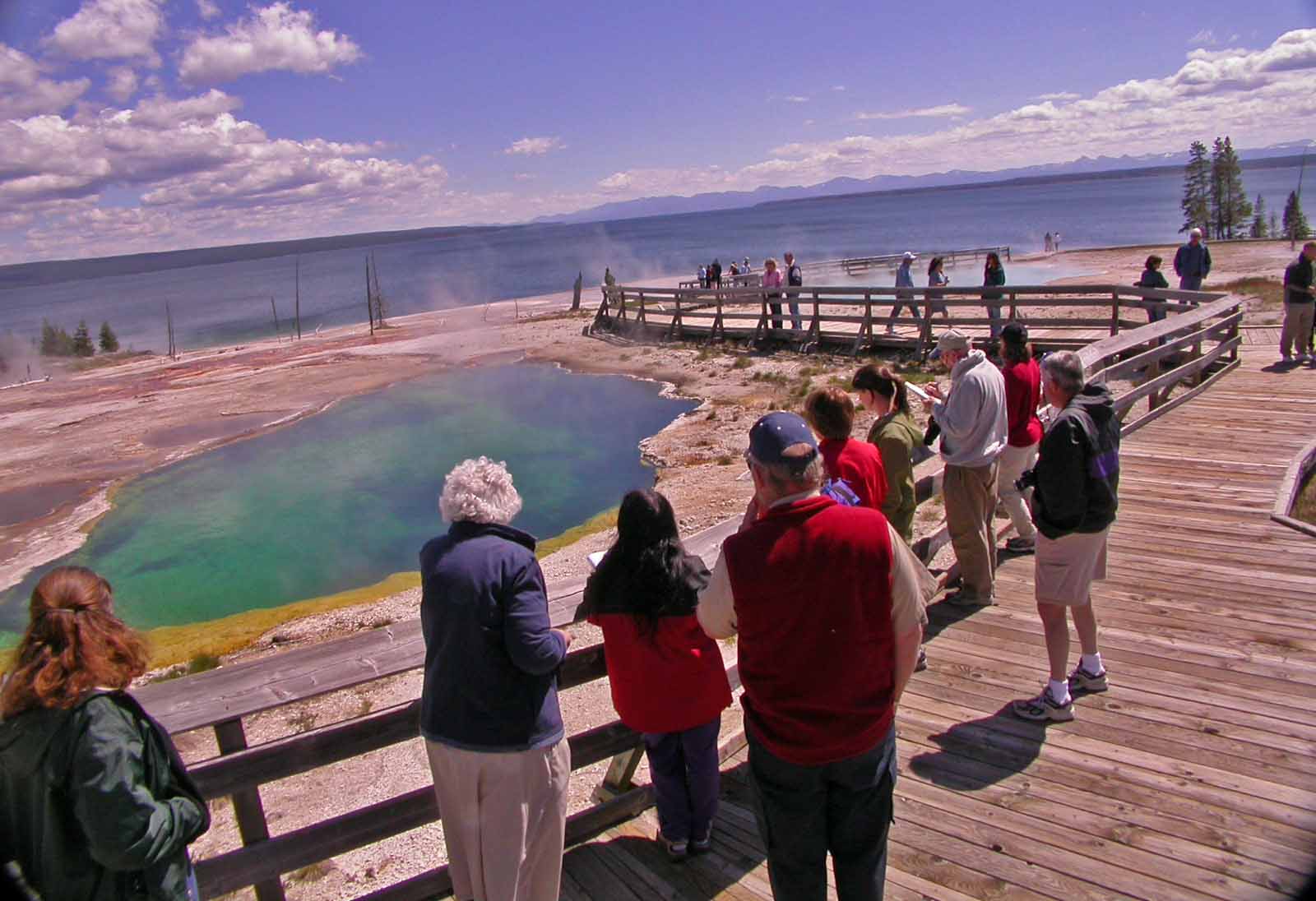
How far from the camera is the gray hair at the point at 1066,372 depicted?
13.1 feet

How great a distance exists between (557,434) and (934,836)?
1536 centimetres

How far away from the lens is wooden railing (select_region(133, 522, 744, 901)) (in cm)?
274

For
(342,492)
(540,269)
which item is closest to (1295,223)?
(342,492)

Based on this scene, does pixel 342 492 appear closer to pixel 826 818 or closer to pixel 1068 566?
pixel 1068 566

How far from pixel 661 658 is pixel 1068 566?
2040 mm

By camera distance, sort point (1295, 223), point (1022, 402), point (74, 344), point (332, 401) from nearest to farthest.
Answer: point (1022, 402), point (332, 401), point (74, 344), point (1295, 223)

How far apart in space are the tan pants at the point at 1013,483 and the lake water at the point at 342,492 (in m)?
7.98

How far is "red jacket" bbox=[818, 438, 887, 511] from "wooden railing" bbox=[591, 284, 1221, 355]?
11.3 meters

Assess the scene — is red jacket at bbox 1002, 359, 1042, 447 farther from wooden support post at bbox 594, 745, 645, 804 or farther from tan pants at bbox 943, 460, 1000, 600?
wooden support post at bbox 594, 745, 645, 804

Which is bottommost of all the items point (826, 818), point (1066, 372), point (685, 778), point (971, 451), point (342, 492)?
point (342, 492)

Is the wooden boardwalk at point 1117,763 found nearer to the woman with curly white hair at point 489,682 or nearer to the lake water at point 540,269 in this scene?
the woman with curly white hair at point 489,682

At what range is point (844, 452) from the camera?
3.67 metres

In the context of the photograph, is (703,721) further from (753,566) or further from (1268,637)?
(1268,637)

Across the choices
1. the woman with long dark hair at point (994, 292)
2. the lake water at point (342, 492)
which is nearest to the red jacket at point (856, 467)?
the lake water at point (342, 492)
